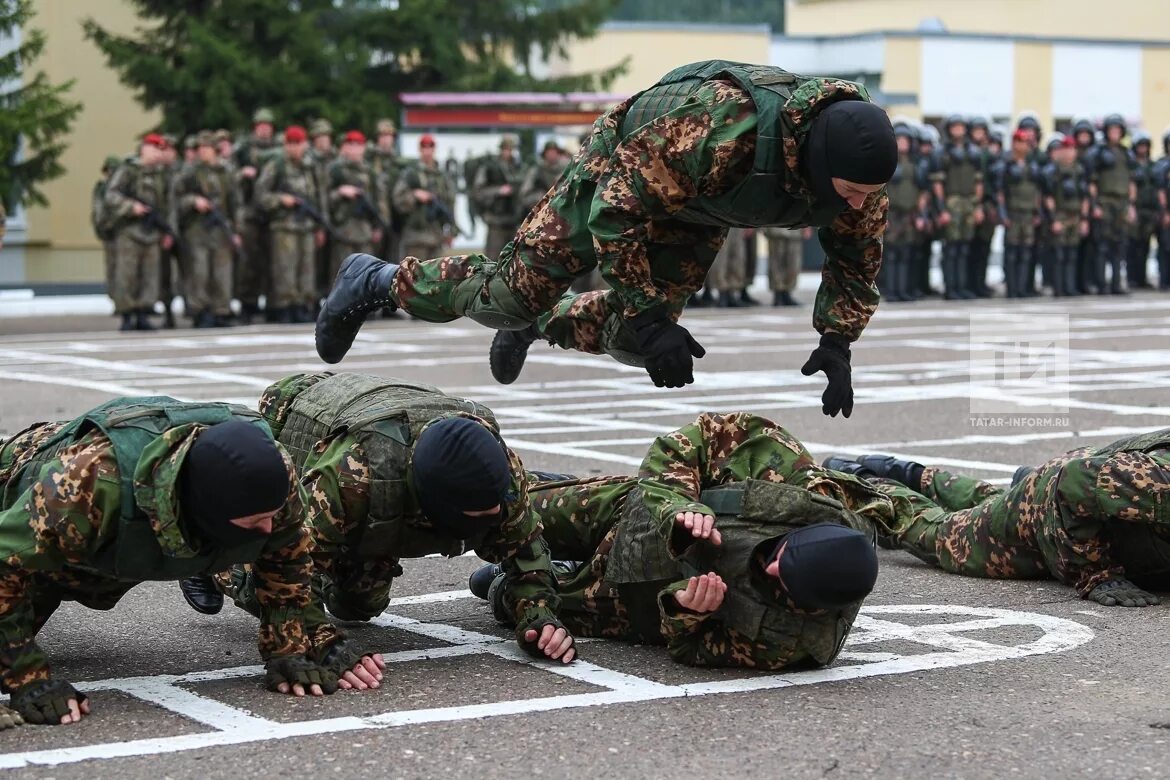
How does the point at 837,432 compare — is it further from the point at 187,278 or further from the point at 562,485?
the point at 187,278

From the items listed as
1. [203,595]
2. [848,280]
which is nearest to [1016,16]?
[848,280]

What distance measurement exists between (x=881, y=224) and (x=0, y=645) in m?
3.39

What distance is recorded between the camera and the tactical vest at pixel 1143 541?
6492 mm

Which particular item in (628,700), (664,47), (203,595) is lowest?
(628,700)

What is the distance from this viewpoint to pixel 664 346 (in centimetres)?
637

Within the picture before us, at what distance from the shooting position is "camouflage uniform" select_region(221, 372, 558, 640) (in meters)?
5.74

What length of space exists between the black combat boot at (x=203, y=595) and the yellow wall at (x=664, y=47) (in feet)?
111

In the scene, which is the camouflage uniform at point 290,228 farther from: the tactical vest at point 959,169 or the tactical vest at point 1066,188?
the tactical vest at point 1066,188

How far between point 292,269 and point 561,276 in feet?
47.3

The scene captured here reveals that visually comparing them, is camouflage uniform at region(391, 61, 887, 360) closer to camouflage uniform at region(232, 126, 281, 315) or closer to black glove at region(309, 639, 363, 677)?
black glove at region(309, 639, 363, 677)

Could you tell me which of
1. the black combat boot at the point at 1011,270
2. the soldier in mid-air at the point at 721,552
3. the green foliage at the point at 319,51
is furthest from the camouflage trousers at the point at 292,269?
the soldier in mid-air at the point at 721,552

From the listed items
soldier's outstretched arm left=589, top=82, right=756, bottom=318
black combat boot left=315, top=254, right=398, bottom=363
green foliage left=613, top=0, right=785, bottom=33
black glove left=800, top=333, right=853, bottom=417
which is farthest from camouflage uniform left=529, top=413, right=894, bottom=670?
green foliage left=613, top=0, right=785, bottom=33

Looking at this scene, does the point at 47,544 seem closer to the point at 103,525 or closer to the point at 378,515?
the point at 103,525

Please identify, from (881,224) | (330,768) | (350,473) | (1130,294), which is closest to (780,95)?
(881,224)
